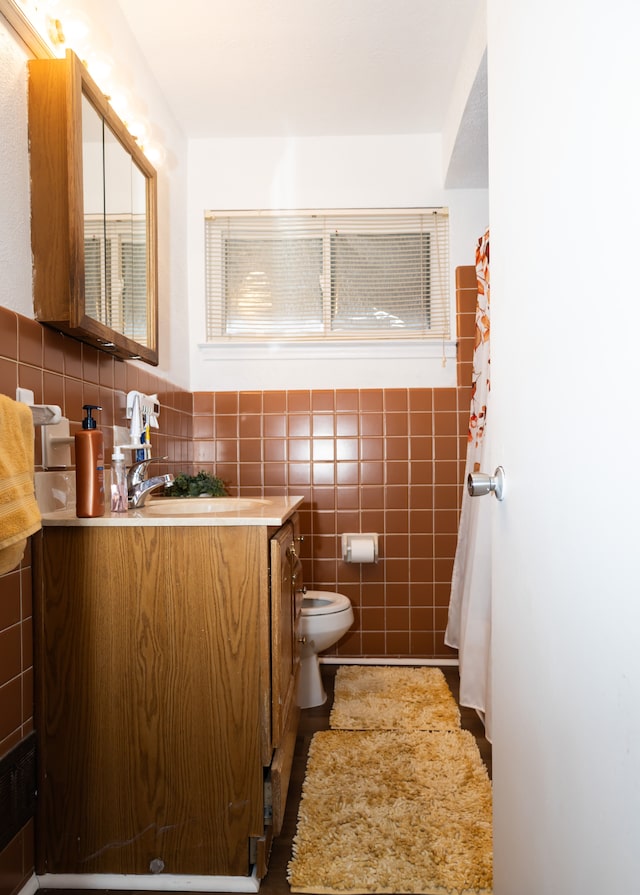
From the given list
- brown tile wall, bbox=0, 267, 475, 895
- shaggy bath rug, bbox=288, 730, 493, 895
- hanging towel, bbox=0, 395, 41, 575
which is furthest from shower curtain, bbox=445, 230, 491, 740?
hanging towel, bbox=0, 395, 41, 575

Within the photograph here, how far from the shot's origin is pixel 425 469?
117 inches

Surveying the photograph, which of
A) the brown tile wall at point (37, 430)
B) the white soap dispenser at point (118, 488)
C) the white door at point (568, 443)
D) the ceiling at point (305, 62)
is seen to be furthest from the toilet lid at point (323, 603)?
the ceiling at point (305, 62)

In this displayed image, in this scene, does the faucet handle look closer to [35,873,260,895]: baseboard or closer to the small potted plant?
the small potted plant

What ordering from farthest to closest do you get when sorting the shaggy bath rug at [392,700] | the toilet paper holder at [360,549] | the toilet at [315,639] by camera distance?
the toilet paper holder at [360,549] < the toilet at [315,639] < the shaggy bath rug at [392,700]

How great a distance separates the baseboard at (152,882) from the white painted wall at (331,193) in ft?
6.79

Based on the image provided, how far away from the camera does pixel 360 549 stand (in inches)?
112

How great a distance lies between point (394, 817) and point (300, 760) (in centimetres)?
45

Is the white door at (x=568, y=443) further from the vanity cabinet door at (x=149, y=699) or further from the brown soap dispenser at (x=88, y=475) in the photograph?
the brown soap dispenser at (x=88, y=475)

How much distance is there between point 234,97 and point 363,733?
2.68 meters

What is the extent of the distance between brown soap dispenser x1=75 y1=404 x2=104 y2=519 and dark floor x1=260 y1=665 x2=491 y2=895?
3.24ft

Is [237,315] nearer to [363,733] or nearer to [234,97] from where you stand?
[234,97]

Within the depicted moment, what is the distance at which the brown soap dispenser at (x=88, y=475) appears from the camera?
4.84ft

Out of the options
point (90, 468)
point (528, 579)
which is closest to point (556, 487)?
point (528, 579)

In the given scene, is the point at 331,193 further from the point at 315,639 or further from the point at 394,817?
the point at 394,817
